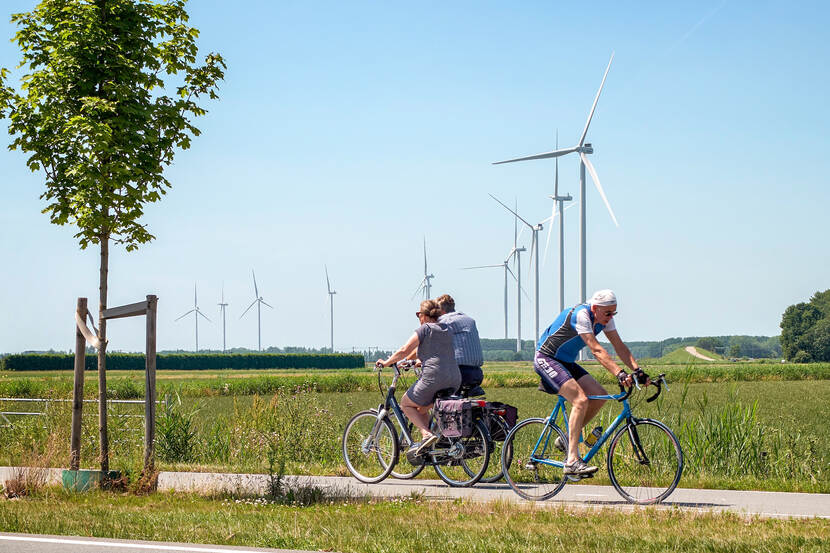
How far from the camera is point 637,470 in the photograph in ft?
31.4

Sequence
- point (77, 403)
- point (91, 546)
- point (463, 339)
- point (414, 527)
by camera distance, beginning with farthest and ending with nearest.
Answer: point (463, 339) < point (77, 403) < point (414, 527) < point (91, 546)

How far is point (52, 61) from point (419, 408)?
5.30 metres

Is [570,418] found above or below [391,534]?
above

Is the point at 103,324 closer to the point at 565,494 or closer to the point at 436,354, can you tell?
the point at 436,354

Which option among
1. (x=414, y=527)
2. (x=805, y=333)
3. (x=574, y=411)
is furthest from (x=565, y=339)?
(x=805, y=333)

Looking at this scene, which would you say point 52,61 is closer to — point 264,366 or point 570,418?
point 570,418

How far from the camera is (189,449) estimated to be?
13867mm

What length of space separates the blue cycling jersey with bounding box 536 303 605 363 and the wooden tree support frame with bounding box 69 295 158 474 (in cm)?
402

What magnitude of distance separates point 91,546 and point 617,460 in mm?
4986

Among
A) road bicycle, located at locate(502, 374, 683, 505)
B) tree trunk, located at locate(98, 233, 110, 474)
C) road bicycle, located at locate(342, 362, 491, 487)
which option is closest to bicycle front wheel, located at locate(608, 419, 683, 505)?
road bicycle, located at locate(502, 374, 683, 505)

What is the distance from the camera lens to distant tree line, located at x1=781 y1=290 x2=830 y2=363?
132 m

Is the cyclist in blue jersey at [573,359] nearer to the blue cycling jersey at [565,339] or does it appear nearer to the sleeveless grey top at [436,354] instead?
the blue cycling jersey at [565,339]

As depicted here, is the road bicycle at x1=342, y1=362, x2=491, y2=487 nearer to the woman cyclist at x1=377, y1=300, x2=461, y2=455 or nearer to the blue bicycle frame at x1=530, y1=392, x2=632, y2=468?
the woman cyclist at x1=377, y1=300, x2=461, y2=455

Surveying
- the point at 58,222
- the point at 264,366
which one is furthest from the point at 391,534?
the point at 264,366
